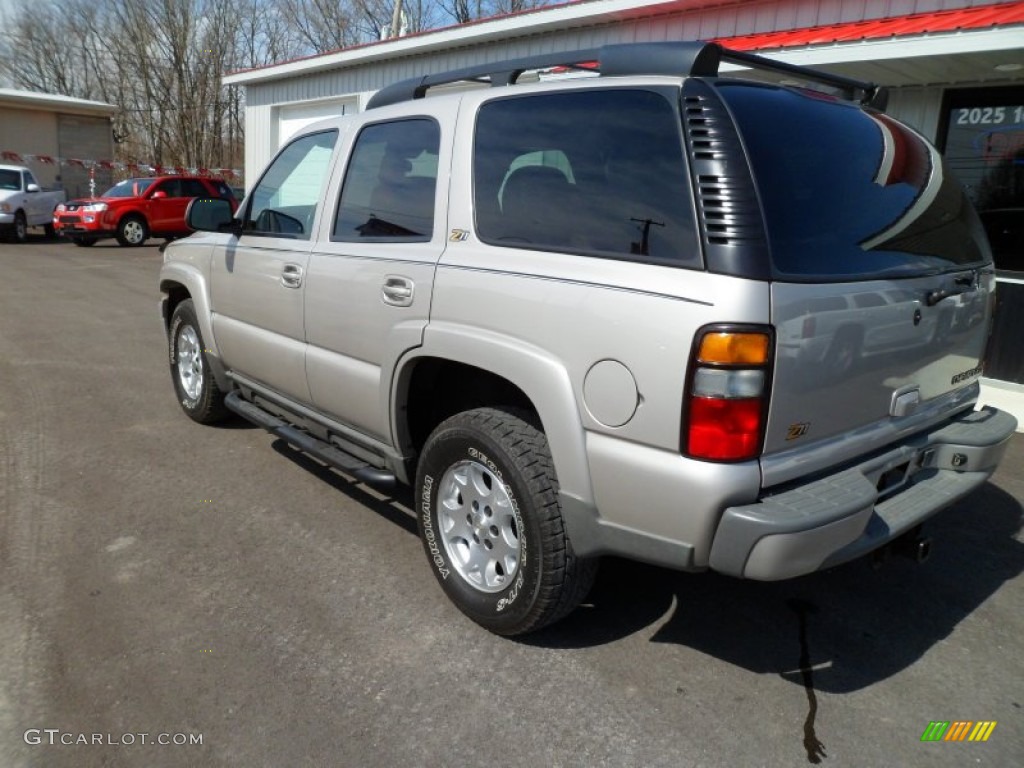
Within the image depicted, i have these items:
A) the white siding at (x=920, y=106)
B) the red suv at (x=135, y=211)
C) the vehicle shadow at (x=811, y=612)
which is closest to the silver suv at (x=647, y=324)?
the vehicle shadow at (x=811, y=612)

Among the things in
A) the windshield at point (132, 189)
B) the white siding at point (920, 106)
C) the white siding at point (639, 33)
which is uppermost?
the white siding at point (639, 33)

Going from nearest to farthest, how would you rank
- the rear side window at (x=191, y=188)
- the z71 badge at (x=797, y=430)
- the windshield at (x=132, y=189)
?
the z71 badge at (x=797, y=430) → the windshield at (x=132, y=189) → the rear side window at (x=191, y=188)

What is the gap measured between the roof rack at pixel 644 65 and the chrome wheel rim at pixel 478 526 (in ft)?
4.97

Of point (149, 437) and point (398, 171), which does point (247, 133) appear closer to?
point (149, 437)

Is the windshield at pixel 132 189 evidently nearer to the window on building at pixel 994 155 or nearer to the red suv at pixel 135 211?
the red suv at pixel 135 211

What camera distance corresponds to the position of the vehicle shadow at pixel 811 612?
3008 millimetres

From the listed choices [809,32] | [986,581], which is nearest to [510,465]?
[986,581]

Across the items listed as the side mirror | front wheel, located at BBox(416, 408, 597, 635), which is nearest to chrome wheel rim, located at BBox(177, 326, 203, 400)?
the side mirror

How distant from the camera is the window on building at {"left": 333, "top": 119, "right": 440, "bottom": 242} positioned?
3.37 m

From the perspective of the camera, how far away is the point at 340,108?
1594cm

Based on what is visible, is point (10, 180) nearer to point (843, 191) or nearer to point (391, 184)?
point (391, 184)

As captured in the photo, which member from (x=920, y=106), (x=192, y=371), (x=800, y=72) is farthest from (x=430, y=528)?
(x=920, y=106)

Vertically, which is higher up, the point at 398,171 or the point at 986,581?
the point at 398,171

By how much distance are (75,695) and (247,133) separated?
18.7 meters
